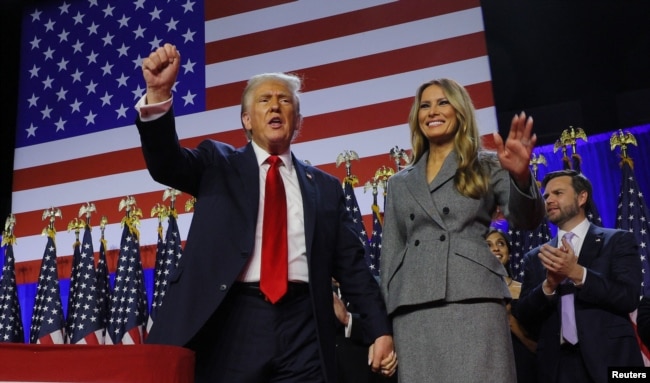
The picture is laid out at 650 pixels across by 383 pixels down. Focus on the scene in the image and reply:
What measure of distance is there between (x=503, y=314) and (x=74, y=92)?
5.80m

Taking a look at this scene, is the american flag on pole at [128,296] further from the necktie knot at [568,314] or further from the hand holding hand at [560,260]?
the hand holding hand at [560,260]

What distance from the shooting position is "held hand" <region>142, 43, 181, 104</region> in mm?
2057

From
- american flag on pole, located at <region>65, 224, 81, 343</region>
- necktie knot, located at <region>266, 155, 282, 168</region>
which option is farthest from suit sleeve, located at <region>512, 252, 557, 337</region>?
american flag on pole, located at <region>65, 224, 81, 343</region>

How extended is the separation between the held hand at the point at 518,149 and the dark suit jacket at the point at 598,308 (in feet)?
3.87

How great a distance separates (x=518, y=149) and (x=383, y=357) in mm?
722

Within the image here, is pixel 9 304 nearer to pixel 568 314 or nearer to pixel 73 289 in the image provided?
pixel 73 289

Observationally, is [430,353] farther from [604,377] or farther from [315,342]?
[604,377]

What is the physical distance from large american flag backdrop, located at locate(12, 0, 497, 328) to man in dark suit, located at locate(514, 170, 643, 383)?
7.27 ft

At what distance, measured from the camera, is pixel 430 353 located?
7.00 ft

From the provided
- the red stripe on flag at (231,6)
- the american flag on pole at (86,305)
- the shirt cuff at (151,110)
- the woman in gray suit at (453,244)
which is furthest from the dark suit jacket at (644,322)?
the red stripe on flag at (231,6)

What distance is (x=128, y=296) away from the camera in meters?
5.65

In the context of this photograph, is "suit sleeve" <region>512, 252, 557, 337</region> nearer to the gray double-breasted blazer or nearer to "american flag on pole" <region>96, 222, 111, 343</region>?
the gray double-breasted blazer

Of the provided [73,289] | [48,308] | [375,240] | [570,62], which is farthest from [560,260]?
[48,308]

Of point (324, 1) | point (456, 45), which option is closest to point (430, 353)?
point (456, 45)
